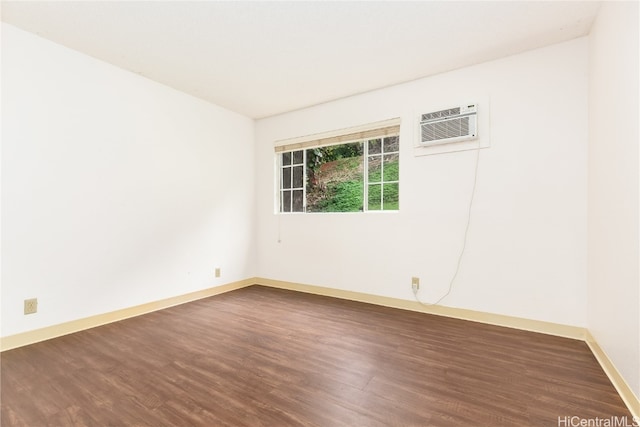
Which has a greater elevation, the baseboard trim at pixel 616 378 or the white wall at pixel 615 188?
the white wall at pixel 615 188

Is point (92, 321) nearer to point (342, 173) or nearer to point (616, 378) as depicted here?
point (342, 173)

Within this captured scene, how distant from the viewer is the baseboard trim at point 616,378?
4.69ft

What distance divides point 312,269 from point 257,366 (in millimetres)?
1969

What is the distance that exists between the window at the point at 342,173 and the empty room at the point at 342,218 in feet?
0.10

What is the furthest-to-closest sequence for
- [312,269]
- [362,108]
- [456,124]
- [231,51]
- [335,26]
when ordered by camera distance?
[312,269], [362,108], [456,124], [231,51], [335,26]

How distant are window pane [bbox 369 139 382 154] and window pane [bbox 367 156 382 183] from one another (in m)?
0.07

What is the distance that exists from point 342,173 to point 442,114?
1389 mm

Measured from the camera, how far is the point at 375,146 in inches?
139

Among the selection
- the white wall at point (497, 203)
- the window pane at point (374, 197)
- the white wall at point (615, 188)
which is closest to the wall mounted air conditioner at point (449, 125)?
the white wall at point (497, 203)

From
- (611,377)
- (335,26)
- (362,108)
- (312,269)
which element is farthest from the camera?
(312,269)

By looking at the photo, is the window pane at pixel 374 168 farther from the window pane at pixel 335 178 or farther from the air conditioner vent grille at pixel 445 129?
the air conditioner vent grille at pixel 445 129


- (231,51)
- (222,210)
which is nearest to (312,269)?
(222,210)

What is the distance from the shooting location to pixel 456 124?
2820 mm

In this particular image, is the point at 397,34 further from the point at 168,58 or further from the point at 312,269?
the point at 312,269
